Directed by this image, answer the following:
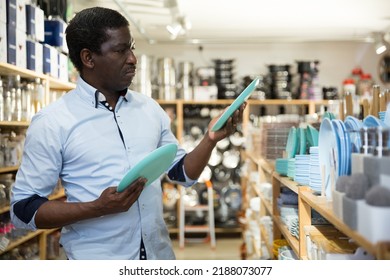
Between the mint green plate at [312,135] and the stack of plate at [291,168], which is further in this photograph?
the stack of plate at [291,168]

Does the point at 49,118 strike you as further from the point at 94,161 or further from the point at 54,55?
the point at 54,55

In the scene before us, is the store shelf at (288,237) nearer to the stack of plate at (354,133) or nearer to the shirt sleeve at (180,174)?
the shirt sleeve at (180,174)

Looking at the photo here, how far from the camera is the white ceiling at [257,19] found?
5.48 meters

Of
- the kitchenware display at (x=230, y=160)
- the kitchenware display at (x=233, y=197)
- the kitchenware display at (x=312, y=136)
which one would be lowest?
the kitchenware display at (x=233, y=197)

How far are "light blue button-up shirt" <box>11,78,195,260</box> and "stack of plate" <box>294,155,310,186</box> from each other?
67 cm

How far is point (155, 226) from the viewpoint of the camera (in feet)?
6.78

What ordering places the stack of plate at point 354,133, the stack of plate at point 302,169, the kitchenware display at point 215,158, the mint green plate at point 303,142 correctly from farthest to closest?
1. the kitchenware display at point 215,158
2. the mint green plate at point 303,142
3. the stack of plate at point 302,169
4. the stack of plate at point 354,133

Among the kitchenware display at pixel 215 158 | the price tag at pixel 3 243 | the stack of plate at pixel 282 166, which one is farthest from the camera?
the kitchenware display at pixel 215 158

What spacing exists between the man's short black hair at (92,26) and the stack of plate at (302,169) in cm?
99

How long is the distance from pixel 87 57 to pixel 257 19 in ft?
15.2

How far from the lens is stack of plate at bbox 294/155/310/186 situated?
224cm

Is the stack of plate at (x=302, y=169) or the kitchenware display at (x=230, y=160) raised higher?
the stack of plate at (x=302, y=169)

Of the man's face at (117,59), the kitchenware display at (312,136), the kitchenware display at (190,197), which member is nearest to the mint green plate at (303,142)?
the kitchenware display at (312,136)

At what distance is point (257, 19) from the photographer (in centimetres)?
630
